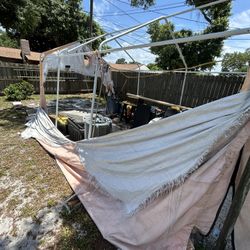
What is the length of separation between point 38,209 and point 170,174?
5.77 feet

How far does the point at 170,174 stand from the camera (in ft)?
5.64

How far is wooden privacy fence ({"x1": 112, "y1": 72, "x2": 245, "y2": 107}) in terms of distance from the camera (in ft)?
19.9

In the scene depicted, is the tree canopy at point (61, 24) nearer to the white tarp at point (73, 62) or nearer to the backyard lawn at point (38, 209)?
the white tarp at point (73, 62)

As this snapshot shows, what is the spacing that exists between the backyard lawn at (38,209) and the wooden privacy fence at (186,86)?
5063 mm

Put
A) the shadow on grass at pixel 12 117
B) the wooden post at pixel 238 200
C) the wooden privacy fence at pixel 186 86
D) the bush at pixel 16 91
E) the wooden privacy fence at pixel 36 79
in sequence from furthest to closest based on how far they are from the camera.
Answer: the wooden privacy fence at pixel 36 79
the bush at pixel 16 91
the wooden privacy fence at pixel 186 86
the shadow on grass at pixel 12 117
the wooden post at pixel 238 200

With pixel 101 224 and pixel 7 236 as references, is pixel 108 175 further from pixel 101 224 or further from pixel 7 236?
pixel 7 236

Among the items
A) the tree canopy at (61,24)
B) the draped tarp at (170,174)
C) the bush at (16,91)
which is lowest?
the bush at (16,91)

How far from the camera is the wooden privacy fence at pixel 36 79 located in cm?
934

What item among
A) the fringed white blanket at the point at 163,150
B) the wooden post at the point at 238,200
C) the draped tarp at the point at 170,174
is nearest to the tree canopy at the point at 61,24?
the fringed white blanket at the point at 163,150

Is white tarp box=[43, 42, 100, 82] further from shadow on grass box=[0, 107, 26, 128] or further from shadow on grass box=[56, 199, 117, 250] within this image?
shadow on grass box=[56, 199, 117, 250]

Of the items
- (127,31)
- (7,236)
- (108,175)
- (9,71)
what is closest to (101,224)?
(108,175)

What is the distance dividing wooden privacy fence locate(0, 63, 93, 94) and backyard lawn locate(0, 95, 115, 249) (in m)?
6.67

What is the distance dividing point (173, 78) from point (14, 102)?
250 inches

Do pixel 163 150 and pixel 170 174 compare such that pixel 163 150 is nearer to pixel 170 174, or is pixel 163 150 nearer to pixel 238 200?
pixel 170 174
